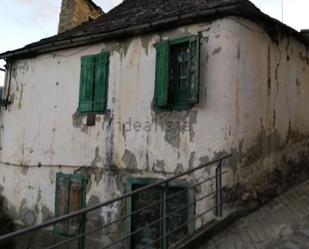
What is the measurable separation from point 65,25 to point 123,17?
11.5ft

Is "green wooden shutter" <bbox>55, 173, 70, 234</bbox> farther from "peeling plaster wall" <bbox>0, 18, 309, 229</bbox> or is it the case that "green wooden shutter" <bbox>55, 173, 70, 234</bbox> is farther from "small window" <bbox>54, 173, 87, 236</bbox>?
"peeling plaster wall" <bbox>0, 18, 309, 229</bbox>

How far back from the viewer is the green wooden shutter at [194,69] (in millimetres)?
7551

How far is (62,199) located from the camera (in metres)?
9.72

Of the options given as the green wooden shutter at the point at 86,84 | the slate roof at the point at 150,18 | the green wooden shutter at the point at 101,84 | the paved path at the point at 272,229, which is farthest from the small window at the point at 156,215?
the slate roof at the point at 150,18

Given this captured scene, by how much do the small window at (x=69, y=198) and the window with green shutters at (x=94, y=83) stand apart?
1.63 meters

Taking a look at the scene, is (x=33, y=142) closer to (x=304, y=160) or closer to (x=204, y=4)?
(x=204, y=4)

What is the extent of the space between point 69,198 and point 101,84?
110 inches

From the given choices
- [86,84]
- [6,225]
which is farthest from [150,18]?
[6,225]

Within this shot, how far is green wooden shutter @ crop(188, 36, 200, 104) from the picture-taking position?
755 centimetres

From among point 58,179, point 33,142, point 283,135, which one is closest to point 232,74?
point 283,135

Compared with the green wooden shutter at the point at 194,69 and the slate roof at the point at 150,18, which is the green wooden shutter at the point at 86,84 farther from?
the green wooden shutter at the point at 194,69

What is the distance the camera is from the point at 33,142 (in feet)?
34.6

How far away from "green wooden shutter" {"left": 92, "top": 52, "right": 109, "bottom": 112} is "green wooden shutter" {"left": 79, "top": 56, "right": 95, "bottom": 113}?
5.9 inches

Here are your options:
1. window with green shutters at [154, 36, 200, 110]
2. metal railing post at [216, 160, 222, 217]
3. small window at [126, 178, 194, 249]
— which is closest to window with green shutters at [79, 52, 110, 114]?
window with green shutters at [154, 36, 200, 110]
